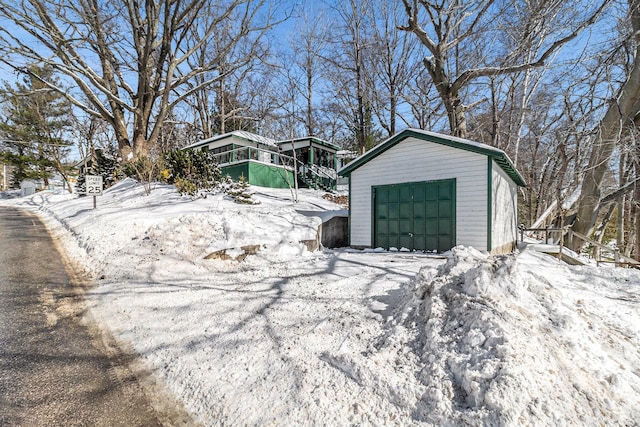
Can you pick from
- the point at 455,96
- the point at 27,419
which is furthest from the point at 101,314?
the point at 455,96

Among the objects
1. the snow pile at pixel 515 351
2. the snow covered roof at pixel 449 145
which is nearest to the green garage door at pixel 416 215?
the snow covered roof at pixel 449 145

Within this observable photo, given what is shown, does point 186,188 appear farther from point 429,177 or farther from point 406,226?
point 429,177

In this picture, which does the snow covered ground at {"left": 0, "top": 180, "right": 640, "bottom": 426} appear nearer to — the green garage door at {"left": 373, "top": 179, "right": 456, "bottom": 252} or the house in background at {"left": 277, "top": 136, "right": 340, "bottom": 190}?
the green garage door at {"left": 373, "top": 179, "right": 456, "bottom": 252}

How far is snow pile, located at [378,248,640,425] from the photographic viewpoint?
6.38ft

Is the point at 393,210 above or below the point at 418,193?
below

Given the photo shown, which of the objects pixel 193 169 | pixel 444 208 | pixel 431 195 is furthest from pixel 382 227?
pixel 193 169

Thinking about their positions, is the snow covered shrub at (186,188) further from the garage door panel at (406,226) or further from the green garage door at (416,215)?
the garage door panel at (406,226)

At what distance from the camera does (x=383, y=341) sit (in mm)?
2848

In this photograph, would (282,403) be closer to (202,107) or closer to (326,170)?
(326,170)

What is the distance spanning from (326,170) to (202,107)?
13.1 meters

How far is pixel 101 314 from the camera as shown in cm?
374

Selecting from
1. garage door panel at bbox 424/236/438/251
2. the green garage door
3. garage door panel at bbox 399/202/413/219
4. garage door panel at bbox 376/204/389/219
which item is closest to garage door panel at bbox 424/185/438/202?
the green garage door

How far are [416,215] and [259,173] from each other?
10540 millimetres

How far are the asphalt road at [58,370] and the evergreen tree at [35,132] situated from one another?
25.5 meters
